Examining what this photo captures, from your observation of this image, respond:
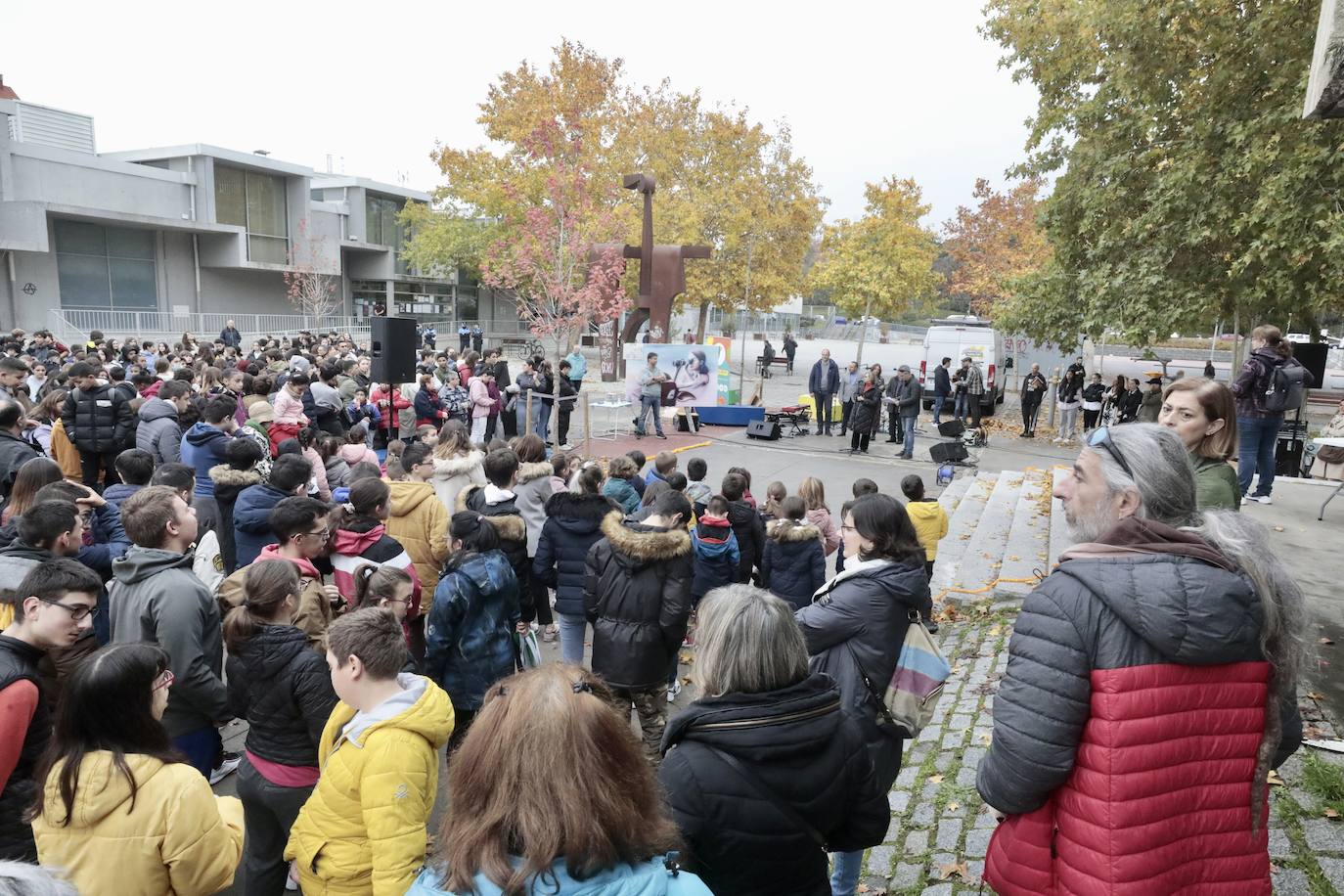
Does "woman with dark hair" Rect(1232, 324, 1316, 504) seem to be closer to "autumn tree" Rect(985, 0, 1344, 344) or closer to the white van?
"autumn tree" Rect(985, 0, 1344, 344)

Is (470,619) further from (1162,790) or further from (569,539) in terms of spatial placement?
(1162,790)

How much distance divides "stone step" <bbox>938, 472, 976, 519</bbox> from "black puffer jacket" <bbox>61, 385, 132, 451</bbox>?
9.94 meters

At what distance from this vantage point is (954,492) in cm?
1262

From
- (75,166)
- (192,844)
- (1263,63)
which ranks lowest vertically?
(192,844)

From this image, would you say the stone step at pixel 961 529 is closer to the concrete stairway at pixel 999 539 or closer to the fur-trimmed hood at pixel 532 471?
the concrete stairway at pixel 999 539

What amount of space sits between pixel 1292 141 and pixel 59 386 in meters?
14.4

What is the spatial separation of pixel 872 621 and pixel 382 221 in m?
43.9

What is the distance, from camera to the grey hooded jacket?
3.41m

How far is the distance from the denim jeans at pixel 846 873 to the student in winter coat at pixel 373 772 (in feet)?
6.06

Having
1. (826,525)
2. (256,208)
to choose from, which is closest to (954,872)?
(826,525)

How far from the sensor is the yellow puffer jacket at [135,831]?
2158 mm

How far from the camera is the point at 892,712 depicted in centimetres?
322

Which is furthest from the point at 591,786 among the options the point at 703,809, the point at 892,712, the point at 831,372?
the point at 831,372

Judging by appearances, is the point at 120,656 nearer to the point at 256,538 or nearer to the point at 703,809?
the point at 703,809
